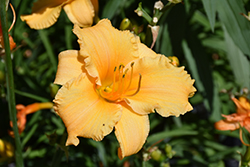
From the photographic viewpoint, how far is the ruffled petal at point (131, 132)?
25.6 inches

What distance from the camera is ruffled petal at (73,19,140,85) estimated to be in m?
0.68

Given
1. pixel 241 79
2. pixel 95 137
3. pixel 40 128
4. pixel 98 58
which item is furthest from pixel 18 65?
pixel 241 79

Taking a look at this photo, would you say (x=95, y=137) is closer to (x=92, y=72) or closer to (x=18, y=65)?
(x=92, y=72)

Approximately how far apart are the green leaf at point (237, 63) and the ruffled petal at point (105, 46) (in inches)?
24.3

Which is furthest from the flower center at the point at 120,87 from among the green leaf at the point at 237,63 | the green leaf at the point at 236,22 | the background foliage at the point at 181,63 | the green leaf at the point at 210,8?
the green leaf at the point at 237,63

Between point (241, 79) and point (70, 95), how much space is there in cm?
83

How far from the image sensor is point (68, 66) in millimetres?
679

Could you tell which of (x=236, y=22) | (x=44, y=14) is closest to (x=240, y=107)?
(x=236, y=22)

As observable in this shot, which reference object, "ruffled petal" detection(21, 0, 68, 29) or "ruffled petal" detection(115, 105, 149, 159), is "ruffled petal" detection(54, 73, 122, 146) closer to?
"ruffled petal" detection(115, 105, 149, 159)

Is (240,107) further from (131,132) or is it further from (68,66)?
(68,66)

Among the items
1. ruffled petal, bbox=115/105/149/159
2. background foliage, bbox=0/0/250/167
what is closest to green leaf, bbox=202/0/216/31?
background foliage, bbox=0/0/250/167

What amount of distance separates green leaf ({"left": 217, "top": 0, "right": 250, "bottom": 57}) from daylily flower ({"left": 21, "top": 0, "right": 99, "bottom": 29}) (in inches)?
17.4

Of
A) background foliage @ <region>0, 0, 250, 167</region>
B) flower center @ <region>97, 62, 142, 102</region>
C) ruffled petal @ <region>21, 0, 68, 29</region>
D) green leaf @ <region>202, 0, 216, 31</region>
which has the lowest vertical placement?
background foliage @ <region>0, 0, 250, 167</region>

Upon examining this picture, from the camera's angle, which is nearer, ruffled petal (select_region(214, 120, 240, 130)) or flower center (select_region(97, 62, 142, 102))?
flower center (select_region(97, 62, 142, 102))
